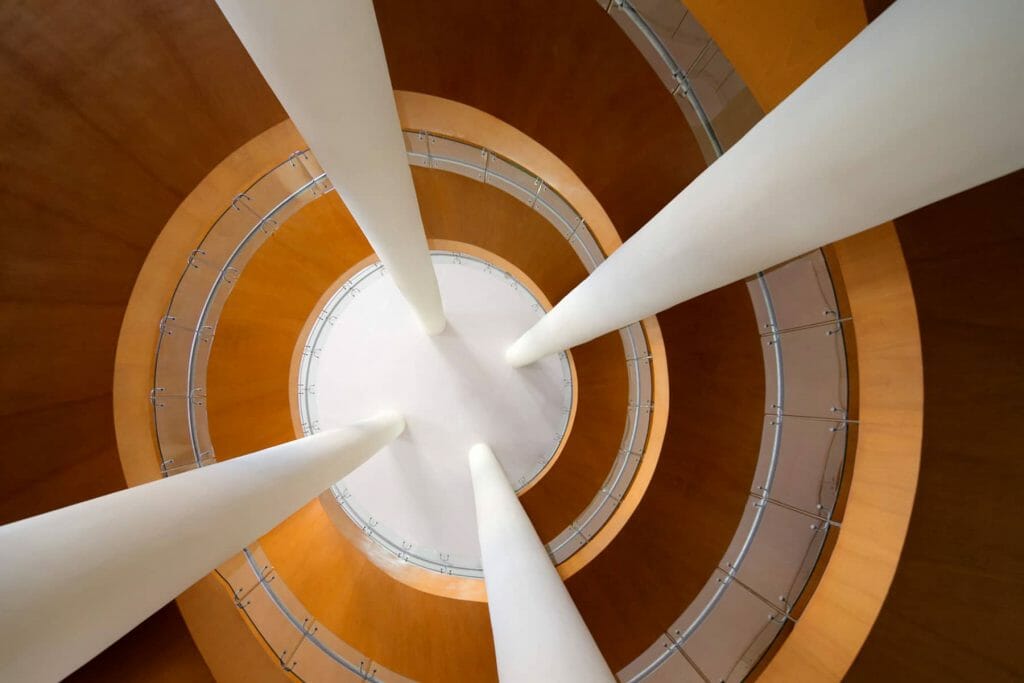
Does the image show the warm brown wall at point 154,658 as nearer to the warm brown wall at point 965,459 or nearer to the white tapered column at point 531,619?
the white tapered column at point 531,619

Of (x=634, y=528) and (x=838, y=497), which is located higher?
(x=838, y=497)

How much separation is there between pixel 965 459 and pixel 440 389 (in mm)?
9263

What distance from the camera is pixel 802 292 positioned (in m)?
3.85

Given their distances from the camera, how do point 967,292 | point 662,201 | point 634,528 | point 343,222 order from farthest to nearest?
1. point 343,222
2. point 634,528
3. point 662,201
4. point 967,292

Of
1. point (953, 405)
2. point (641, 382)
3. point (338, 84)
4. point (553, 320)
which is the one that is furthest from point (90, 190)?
point (953, 405)

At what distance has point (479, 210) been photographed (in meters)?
9.14

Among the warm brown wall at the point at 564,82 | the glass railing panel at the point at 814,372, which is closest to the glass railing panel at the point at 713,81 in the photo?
the warm brown wall at the point at 564,82

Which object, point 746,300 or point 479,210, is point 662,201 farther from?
point 479,210

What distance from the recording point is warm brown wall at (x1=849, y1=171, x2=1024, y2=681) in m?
2.83

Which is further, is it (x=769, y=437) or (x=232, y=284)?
(x=232, y=284)

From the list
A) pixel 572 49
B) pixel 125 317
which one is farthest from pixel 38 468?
pixel 572 49

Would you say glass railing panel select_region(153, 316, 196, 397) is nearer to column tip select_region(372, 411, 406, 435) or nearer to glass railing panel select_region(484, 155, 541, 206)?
column tip select_region(372, 411, 406, 435)

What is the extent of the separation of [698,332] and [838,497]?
2.87 m

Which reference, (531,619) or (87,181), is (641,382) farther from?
(87,181)
